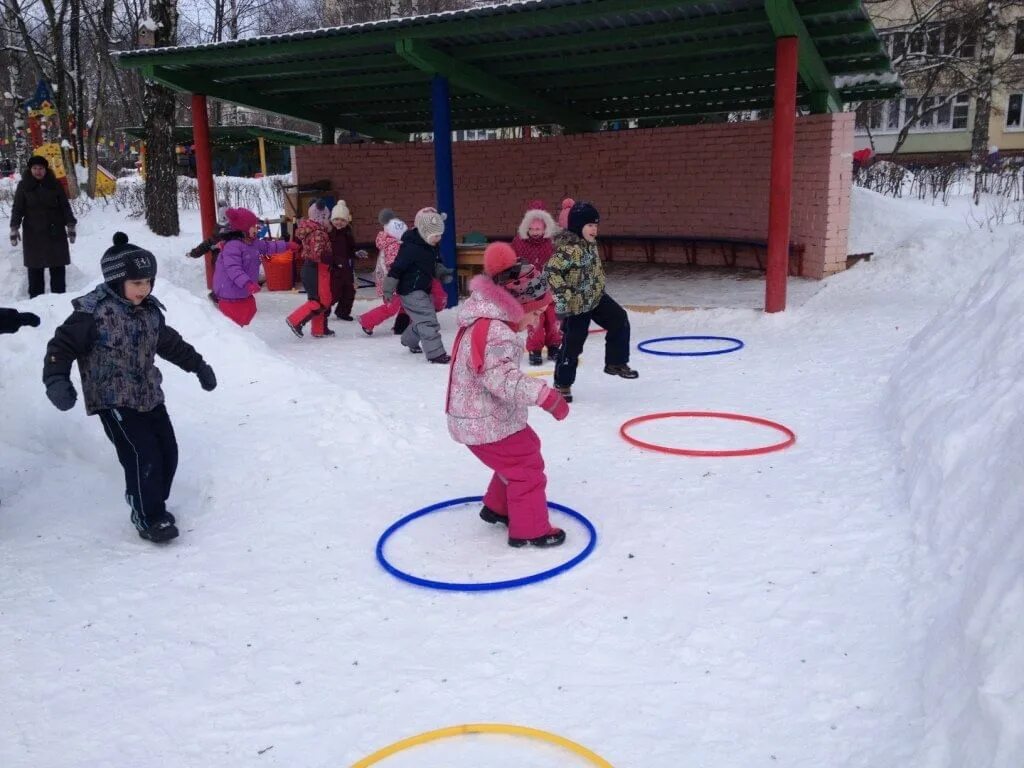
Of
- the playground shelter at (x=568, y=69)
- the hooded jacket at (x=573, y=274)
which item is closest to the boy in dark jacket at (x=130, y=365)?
the hooded jacket at (x=573, y=274)

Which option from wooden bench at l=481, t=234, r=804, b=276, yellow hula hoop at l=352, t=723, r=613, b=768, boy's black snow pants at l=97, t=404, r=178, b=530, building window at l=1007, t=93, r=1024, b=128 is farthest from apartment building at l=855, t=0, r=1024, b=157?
yellow hula hoop at l=352, t=723, r=613, b=768

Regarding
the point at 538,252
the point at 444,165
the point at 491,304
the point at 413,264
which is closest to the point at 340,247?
the point at 444,165

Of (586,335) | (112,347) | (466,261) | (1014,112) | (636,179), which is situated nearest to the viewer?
(112,347)

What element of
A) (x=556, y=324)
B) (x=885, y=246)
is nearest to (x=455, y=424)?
(x=556, y=324)

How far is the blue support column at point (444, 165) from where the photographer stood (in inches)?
458

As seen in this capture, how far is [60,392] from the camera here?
4.26 m

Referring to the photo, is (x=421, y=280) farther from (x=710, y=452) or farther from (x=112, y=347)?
(x=112, y=347)

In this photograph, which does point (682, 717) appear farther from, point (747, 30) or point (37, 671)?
point (747, 30)

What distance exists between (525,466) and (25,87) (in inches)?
2058

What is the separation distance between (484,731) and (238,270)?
7457mm

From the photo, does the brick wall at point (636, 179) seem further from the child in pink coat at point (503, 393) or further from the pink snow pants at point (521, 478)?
the pink snow pants at point (521, 478)

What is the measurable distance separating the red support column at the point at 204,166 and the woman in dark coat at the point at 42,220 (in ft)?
8.87

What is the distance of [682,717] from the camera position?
301 cm

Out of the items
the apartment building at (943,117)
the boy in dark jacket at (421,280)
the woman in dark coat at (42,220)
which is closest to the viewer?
the boy in dark jacket at (421,280)
